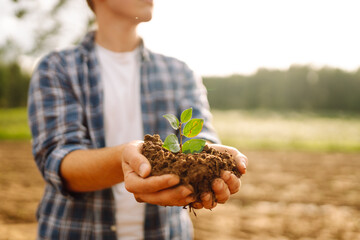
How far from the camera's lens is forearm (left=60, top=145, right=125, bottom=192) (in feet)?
5.07

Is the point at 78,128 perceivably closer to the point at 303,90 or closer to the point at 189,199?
the point at 189,199

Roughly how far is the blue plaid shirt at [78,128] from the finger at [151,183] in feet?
2.16

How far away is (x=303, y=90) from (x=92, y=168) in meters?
27.2

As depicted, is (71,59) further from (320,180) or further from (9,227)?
(320,180)

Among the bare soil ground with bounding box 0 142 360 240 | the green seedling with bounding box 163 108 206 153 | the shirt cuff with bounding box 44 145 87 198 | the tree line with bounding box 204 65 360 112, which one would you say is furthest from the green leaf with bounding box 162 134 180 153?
the tree line with bounding box 204 65 360 112

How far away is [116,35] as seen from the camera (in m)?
2.17

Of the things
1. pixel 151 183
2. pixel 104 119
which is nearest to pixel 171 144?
pixel 151 183

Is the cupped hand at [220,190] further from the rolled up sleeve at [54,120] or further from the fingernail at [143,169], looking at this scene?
the rolled up sleeve at [54,120]

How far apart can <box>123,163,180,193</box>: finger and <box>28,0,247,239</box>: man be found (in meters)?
0.24

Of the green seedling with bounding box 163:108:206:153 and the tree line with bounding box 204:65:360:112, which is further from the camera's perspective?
the tree line with bounding box 204:65:360:112

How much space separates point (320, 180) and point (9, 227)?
621cm

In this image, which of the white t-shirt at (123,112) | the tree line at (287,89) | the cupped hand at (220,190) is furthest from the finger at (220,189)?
the tree line at (287,89)

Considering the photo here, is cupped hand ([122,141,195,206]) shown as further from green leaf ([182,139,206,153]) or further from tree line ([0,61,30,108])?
tree line ([0,61,30,108])

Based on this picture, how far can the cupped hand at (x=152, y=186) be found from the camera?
1.19m
